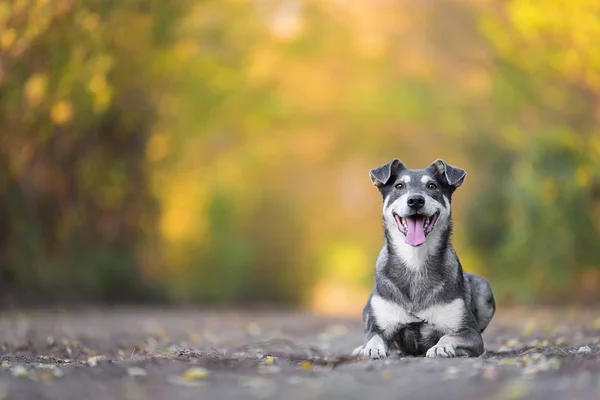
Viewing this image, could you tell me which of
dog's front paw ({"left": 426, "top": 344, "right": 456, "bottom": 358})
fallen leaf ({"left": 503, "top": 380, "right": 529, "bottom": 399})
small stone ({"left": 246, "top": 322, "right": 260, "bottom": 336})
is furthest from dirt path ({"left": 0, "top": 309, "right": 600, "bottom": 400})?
small stone ({"left": 246, "top": 322, "right": 260, "bottom": 336})

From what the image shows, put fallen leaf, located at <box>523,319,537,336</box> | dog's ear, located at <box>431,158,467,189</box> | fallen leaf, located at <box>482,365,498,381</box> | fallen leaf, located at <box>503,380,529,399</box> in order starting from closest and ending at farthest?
fallen leaf, located at <box>503,380,529,399</box>
fallen leaf, located at <box>482,365,498,381</box>
dog's ear, located at <box>431,158,467,189</box>
fallen leaf, located at <box>523,319,537,336</box>

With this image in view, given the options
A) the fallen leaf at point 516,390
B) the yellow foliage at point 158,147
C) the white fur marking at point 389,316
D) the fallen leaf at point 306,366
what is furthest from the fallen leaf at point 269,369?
the yellow foliage at point 158,147

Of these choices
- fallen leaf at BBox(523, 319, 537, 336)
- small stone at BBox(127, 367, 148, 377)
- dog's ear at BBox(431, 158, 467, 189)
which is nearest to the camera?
small stone at BBox(127, 367, 148, 377)

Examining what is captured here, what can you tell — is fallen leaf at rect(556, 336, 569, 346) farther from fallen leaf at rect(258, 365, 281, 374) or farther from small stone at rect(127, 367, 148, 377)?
small stone at rect(127, 367, 148, 377)

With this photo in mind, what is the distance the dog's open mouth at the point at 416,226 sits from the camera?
8.41m

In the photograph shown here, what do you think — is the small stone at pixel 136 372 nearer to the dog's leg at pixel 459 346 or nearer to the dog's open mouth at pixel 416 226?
the dog's leg at pixel 459 346

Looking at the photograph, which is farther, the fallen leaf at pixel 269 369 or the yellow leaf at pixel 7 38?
the yellow leaf at pixel 7 38

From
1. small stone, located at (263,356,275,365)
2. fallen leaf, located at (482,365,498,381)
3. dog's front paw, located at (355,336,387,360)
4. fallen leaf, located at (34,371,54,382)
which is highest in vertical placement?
dog's front paw, located at (355,336,387,360)

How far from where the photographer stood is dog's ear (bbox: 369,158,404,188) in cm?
877

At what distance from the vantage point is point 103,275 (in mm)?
22578

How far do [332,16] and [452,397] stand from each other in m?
27.8

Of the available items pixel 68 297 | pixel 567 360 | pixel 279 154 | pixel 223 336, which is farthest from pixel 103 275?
pixel 567 360

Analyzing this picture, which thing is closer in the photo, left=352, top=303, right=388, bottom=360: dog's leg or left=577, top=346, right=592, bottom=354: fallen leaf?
left=352, top=303, right=388, bottom=360: dog's leg

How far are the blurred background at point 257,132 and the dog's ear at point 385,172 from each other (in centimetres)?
682
